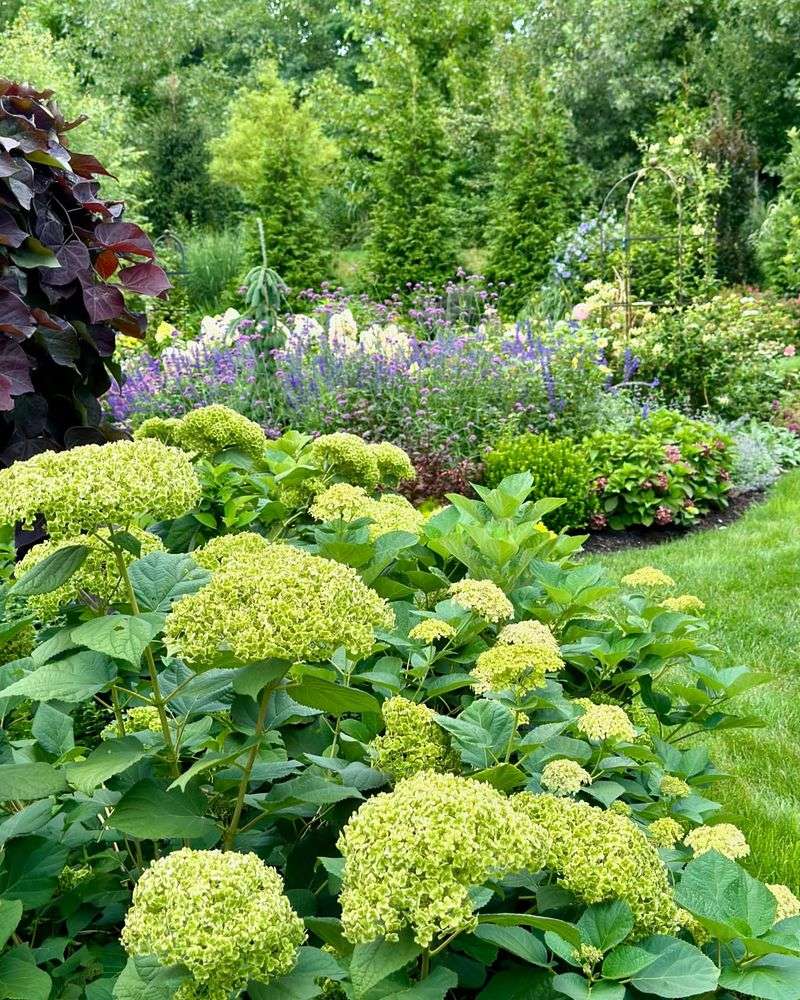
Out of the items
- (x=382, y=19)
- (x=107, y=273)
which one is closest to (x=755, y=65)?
(x=382, y=19)

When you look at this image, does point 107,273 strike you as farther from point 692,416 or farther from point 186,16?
point 186,16

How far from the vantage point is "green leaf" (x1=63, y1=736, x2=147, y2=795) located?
94cm

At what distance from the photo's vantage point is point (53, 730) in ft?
4.18

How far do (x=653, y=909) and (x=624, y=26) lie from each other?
17.3 metres

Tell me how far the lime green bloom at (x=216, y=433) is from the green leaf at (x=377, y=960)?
142cm

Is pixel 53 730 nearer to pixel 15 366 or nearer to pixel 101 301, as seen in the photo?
pixel 15 366

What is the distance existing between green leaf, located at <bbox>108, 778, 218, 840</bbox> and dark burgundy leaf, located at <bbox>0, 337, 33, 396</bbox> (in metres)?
1.32

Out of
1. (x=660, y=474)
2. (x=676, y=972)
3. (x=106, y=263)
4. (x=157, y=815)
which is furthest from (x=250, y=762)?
(x=660, y=474)

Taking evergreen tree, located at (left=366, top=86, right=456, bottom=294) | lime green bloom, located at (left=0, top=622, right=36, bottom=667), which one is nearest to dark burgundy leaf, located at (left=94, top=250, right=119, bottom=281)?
lime green bloom, located at (left=0, top=622, right=36, bottom=667)

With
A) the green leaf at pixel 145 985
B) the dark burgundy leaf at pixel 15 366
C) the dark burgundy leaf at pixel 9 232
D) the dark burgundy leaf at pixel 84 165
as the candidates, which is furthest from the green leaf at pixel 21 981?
the dark burgundy leaf at pixel 84 165

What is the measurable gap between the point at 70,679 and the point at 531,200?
1373 cm

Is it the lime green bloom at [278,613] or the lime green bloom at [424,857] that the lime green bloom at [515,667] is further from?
the lime green bloom at [424,857]

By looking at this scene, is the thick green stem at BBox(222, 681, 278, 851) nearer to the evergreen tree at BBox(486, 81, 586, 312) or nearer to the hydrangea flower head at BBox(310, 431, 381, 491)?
the hydrangea flower head at BBox(310, 431, 381, 491)

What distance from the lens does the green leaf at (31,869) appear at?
1039 millimetres
